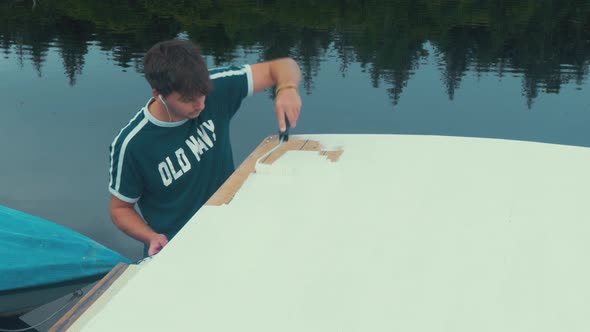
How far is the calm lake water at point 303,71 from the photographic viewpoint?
13.0 metres

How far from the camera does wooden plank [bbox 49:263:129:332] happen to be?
1.53 meters

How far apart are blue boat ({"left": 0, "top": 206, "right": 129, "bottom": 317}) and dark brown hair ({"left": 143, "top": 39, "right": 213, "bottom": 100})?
5.48ft

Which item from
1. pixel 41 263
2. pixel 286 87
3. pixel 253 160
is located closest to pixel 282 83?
pixel 286 87

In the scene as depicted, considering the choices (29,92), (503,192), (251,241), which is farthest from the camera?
(29,92)

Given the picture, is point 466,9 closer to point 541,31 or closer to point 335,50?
point 541,31

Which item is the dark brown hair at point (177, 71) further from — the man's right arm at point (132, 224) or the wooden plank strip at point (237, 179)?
the man's right arm at point (132, 224)

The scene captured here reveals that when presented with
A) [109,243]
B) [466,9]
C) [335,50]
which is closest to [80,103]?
[109,243]

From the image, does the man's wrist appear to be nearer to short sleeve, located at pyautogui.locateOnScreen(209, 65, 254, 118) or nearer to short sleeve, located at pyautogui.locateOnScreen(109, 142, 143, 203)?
short sleeve, located at pyautogui.locateOnScreen(209, 65, 254, 118)

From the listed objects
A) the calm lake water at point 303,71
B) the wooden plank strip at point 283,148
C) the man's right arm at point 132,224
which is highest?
the wooden plank strip at point 283,148

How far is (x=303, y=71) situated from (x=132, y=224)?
21273 millimetres

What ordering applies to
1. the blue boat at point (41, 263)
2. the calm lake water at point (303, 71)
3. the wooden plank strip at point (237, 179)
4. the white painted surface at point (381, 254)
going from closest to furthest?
the white painted surface at point (381, 254)
the wooden plank strip at point (237, 179)
the blue boat at point (41, 263)
the calm lake water at point (303, 71)

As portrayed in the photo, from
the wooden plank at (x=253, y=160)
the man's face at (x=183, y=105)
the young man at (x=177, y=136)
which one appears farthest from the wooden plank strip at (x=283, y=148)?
the man's face at (x=183, y=105)

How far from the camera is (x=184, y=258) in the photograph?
176 cm

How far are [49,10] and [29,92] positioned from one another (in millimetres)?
22473
